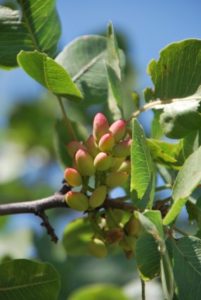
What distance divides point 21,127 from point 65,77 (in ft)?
6.75

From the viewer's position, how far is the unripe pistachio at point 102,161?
1.25m

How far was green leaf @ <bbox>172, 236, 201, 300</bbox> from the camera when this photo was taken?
107 cm

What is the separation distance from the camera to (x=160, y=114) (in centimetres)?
134

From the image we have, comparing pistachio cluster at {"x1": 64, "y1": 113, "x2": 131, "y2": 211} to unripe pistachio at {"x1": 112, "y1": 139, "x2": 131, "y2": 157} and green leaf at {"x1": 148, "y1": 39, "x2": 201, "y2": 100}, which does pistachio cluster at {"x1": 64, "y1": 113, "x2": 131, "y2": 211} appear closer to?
unripe pistachio at {"x1": 112, "y1": 139, "x2": 131, "y2": 157}

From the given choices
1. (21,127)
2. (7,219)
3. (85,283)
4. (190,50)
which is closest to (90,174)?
(190,50)

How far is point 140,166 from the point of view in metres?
1.12

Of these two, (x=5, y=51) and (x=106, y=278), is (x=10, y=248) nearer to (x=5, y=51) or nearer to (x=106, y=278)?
(x=106, y=278)

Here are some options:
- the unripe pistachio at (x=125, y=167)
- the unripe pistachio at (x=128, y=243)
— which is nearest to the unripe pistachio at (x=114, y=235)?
the unripe pistachio at (x=128, y=243)

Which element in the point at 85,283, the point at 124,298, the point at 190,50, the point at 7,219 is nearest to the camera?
the point at 190,50

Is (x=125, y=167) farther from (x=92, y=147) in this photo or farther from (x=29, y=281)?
(x=29, y=281)

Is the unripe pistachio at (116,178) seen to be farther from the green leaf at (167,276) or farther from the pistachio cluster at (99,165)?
the green leaf at (167,276)

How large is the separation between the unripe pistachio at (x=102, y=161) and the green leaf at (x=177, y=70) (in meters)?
0.18

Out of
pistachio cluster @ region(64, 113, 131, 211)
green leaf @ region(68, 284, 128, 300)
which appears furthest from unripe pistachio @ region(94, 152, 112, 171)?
green leaf @ region(68, 284, 128, 300)

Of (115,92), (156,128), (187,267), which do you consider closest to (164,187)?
(156,128)
